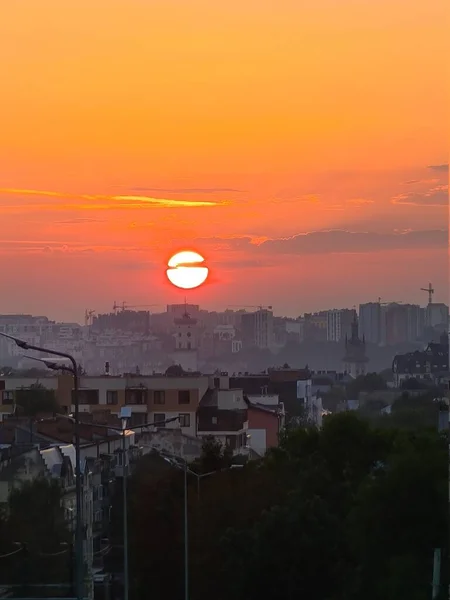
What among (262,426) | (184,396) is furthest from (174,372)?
(184,396)

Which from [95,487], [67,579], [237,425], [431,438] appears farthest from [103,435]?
[431,438]

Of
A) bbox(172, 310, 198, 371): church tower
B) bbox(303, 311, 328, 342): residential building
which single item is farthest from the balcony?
bbox(303, 311, 328, 342): residential building

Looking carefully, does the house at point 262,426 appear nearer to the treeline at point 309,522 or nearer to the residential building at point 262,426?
the residential building at point 262,426

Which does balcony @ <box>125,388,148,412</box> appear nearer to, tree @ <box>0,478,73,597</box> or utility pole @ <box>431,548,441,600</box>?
tree @ <box>0,478,73,597</box>

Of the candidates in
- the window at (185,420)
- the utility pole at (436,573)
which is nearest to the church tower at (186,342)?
the window at (185,420)

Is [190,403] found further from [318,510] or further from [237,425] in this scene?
[318,510]
